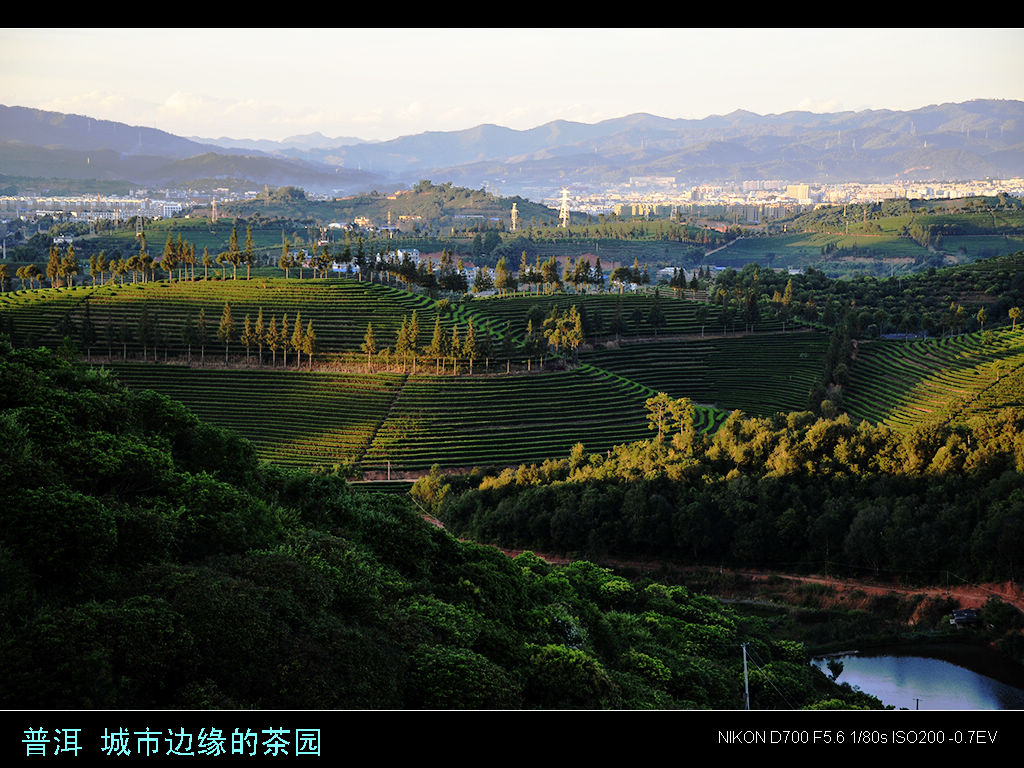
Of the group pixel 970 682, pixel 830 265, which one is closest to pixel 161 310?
pixel 970 682

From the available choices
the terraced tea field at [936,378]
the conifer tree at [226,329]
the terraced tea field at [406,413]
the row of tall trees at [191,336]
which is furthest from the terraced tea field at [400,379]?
the terraced tea field at [936,378]

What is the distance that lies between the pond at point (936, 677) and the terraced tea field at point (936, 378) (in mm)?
14958

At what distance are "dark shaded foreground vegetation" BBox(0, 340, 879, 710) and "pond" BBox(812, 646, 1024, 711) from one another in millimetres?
2789

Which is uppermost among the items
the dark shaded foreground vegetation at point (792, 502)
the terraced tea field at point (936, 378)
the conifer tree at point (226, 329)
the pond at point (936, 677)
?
the conifer tree at point (226, 329)

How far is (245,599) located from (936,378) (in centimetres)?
4073

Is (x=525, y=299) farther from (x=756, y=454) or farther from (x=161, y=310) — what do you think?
(x=756, y=454)

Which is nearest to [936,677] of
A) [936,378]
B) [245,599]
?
[245,599]

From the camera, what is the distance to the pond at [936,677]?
19.9 m

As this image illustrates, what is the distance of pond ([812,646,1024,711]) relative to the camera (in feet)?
65.4

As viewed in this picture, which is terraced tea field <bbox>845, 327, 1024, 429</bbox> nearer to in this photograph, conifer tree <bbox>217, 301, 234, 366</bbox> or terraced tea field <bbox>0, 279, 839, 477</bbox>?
terraced tea field <bbox>0, 279, 839, 477</bbox>

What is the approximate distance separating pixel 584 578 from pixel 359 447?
1617 cm

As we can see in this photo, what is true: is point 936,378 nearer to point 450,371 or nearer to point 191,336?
point 450,371

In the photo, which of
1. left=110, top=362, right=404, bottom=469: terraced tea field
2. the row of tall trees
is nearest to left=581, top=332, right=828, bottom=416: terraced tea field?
left=110, top=362, right=404, bottom=469: terraced tea field

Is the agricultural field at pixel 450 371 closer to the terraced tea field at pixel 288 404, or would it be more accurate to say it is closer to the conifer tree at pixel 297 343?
the terraced tea field at pixel 288 404
